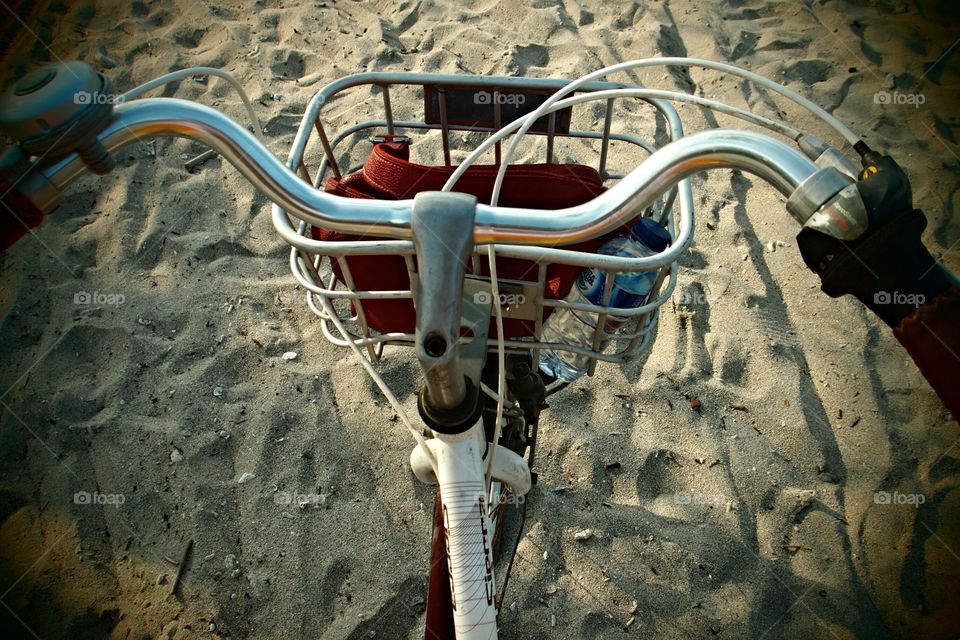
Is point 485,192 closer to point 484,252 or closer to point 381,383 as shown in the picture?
point 484,252

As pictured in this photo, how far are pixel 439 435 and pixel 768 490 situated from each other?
4.83ft

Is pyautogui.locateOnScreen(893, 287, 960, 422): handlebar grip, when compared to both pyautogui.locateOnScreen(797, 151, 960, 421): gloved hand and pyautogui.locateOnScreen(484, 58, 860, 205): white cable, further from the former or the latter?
pyautogui.locateOnScreen(484, 58, 860, 205): white cable

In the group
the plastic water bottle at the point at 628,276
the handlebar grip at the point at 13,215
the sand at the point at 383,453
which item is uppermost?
the handlebar grip at the point at 13,215

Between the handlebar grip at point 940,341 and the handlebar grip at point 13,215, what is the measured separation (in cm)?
102

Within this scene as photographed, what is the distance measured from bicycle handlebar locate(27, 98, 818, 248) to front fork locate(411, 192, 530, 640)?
0.05 meters

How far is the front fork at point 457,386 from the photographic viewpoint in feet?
2.51

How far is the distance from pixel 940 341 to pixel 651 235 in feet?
1.92

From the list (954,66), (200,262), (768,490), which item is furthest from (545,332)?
(954,66)

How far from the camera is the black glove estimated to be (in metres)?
0.61

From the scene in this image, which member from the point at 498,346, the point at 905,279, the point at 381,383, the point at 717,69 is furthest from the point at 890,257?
the point at 381,383

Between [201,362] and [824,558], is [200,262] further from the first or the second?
[824,558]

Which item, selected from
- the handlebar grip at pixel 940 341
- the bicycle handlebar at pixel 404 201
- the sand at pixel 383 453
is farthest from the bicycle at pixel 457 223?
the sand at pixel 383 453

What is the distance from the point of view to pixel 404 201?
845 millimetres

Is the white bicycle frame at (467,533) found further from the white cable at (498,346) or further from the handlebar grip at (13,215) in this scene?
the handlebar grip at (13,215)
